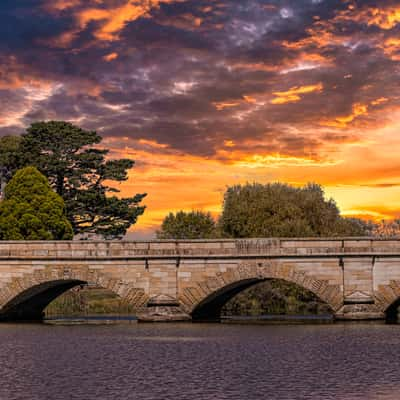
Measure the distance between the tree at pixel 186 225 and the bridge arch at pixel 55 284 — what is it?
33131 millimetres

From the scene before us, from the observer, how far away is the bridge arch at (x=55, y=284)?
163ft

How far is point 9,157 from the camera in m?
83.2

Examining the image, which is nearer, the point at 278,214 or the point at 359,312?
the point at 359,312

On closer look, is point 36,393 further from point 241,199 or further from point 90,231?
point 90,231

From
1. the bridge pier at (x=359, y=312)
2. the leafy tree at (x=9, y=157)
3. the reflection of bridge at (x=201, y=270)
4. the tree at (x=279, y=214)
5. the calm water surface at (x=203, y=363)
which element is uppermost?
the leafy tree at (x=9, y=157)

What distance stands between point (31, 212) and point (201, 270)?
83.2ft

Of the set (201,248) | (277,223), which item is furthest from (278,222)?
(201,248)

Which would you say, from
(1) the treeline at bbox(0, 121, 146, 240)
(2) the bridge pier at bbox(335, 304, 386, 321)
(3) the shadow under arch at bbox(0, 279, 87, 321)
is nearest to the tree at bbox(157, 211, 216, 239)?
(1) the treeline at bbox(0, 121, 146, 240)

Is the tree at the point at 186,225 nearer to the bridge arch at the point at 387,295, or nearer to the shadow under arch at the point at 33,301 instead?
the shadow under arch at the point at 33,301

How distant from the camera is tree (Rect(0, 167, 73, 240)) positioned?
69125 mm

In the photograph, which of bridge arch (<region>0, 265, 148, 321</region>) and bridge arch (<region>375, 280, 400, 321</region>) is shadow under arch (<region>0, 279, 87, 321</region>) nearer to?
bridge arch (<region>0, 265, 148, 321</region>)

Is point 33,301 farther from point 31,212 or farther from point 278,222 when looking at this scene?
point 278,222

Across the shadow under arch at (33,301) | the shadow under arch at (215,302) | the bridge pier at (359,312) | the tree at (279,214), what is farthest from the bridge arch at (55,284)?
the tree at (279,214)

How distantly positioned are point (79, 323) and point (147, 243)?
694 cm
